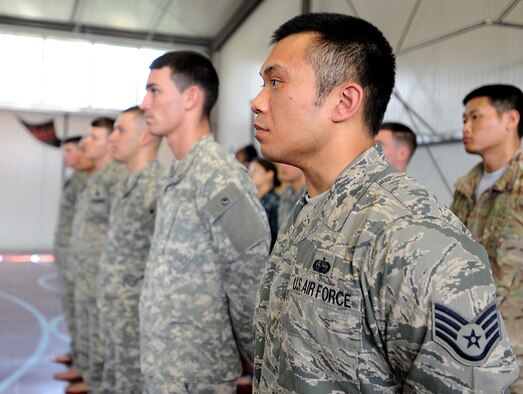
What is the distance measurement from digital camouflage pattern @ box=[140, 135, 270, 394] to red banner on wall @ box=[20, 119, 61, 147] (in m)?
10.6

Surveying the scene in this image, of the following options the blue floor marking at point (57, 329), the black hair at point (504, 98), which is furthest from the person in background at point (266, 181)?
the black hair at point (504, 98)

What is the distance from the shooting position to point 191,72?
7.30 ft

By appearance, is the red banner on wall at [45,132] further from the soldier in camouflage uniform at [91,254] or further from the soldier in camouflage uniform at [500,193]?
the soldier in camouflage uniform at [500,193]

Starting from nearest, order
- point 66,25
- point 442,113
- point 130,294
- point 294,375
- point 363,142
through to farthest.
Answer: point 294,375, point 363,142, point 130,294, point 442,113, point 66,25

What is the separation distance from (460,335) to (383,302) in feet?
0.39

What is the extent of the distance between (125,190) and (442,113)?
303cm

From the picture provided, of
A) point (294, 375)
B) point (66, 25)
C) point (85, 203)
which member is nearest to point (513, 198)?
point (294, 375)

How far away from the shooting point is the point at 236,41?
34.9 feet

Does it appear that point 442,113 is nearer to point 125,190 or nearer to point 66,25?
point 125,190

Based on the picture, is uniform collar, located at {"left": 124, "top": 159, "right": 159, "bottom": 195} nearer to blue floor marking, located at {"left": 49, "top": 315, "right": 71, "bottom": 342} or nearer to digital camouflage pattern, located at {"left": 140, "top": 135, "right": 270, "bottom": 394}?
digital camouflage pattern, located at {"left": 140, "top": 135, "right": 270, "bottom": 394}

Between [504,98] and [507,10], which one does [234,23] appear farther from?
[504,98]

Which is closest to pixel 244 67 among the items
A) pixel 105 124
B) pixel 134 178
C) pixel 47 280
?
pixel 47 280

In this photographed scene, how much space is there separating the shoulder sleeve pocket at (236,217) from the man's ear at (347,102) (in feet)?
2.80

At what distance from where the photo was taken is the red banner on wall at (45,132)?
1163cm
